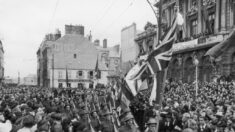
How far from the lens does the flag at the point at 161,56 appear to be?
25.6 ft

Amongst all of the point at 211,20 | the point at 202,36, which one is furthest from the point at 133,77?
the point at 211,20

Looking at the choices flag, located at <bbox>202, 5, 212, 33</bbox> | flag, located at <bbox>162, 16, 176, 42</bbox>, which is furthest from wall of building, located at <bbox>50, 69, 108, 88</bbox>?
flag, located at <bbox>162, 16, 176, 42</bbox>

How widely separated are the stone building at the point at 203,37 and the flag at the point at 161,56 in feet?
57.7

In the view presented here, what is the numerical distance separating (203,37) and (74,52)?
39899 mm

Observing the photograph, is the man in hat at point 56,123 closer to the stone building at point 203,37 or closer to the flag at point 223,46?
the flag at point 223,46

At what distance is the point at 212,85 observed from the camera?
18.5 meters

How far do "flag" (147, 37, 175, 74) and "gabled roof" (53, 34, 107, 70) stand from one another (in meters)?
56.6

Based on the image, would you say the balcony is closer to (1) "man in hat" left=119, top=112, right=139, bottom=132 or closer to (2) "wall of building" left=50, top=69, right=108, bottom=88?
(1) "man in hat" left=119, top=112, right=139, bottom=132

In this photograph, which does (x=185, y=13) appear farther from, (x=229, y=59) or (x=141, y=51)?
(x=141, y=51)

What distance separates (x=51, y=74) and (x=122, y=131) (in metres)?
58.3

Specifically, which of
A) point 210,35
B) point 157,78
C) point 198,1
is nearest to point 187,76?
point 210,35

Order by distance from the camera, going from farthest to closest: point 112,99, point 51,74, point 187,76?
1. point 51,74
2. point 187,76
3. point 112,99

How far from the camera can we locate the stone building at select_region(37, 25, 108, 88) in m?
63.8

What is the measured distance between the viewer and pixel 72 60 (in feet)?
215
